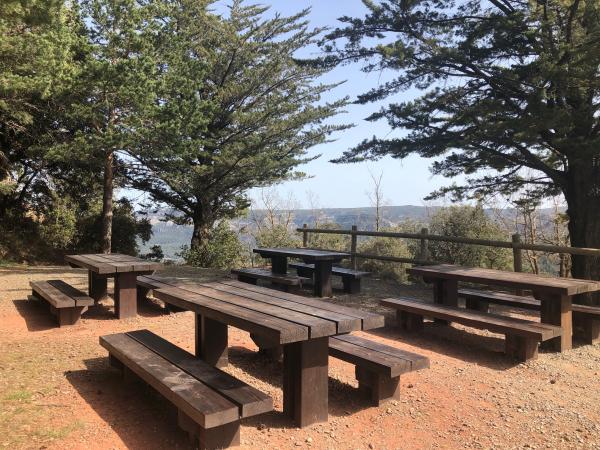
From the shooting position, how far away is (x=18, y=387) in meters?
3.31

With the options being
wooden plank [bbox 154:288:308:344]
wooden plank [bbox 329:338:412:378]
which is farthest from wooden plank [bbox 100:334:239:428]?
wooden plank [bbox 329:338:412:378]

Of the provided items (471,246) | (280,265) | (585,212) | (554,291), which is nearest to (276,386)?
(554,291)

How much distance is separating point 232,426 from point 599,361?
4.18m

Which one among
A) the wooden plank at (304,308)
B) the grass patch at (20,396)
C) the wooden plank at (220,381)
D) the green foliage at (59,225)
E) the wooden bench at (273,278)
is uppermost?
the green foliage at (59,225)

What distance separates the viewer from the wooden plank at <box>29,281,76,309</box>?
502 centimetres

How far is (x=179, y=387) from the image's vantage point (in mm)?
2619

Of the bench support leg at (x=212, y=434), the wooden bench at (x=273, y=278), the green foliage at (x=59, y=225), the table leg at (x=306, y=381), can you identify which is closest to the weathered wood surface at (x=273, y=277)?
the wooden bench at (x=273, y=278)

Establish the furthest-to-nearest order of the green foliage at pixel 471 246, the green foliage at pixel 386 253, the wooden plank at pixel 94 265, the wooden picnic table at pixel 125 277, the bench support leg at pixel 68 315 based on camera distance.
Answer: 1. the green foliage at pixel 471 246
2. the green foliage at pixel 386 253
3. the wooden picnic table at pixel 125 277
4. the wooden plank at pixel 94 265
5. the bench support leg at pixel 68 315

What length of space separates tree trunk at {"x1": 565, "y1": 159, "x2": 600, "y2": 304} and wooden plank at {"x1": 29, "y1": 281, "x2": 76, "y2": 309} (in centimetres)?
747

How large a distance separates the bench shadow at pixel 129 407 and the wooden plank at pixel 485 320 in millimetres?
3177

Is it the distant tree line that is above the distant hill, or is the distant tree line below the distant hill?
above

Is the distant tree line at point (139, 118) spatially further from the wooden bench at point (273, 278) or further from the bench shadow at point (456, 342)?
the bench shadow at point (456, 342)

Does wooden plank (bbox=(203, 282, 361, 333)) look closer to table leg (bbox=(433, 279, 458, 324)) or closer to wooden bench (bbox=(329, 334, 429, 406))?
wooden bench (bbox=(329, 334, 429, 406))

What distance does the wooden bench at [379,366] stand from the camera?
3.21 m
